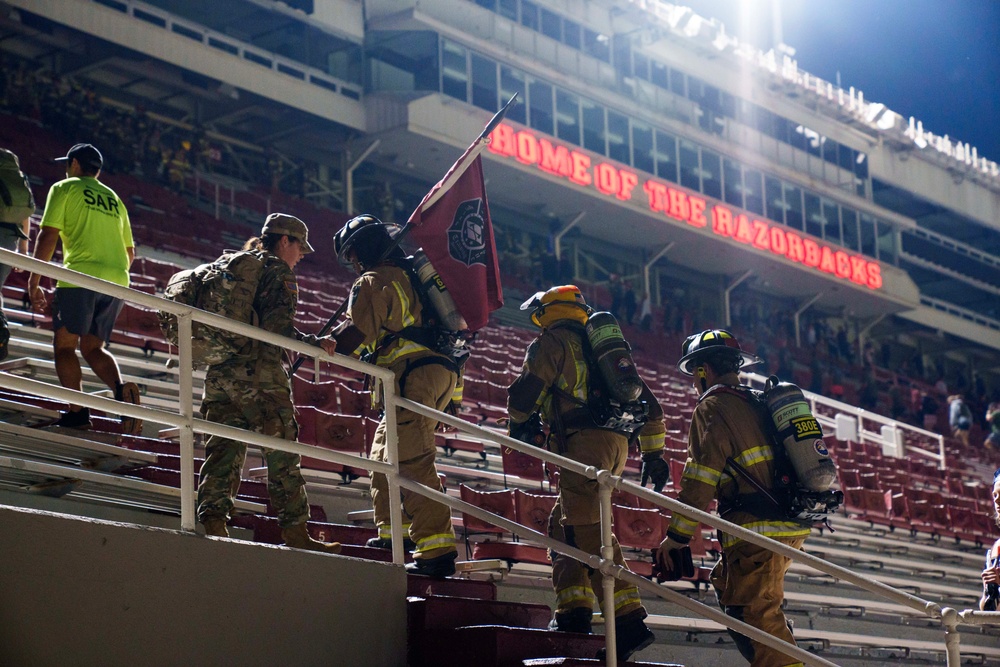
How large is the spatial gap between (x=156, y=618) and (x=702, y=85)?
30.6 meters

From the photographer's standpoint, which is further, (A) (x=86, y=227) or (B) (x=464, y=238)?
(A) (x=86, y=227)

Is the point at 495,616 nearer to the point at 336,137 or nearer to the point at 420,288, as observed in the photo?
the point at 420,288

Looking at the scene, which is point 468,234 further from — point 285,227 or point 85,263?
point 85,263

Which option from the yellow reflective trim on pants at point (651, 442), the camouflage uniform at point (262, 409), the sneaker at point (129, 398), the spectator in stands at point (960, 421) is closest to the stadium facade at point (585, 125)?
the spectator in stands at point (960, 421)

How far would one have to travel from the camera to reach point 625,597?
5.31m

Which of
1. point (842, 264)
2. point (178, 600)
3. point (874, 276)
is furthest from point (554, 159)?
point (178, 600)

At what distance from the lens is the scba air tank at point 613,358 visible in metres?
5.73

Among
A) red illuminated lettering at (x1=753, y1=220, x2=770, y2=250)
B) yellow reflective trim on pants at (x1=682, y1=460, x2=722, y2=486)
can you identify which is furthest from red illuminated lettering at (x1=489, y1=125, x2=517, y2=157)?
yellow reflective trim on pants at (x1=682, y1=460, x2=722, y2=486)

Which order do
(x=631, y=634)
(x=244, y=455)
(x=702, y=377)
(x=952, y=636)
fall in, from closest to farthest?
1. (x=952, y=636)
2. (x=244, y=455)
3. (x=631, y=634)
4. (x=702, y=377)

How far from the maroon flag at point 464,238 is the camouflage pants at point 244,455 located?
1132 millimetres

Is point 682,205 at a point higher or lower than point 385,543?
higher

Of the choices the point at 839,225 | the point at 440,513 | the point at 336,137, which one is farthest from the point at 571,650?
the point at 839,225

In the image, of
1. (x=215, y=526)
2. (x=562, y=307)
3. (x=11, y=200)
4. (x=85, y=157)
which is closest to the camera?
(x=215, y=526)

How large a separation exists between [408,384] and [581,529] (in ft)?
3.50
